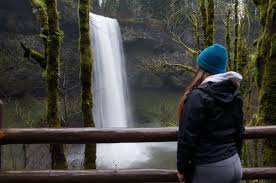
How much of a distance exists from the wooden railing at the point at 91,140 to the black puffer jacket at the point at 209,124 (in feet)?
3.57

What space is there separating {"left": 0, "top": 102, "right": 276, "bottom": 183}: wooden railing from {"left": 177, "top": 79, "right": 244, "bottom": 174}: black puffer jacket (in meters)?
1.09

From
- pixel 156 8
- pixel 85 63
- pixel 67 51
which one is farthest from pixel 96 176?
pixel 156 8

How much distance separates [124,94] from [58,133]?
33.6 m

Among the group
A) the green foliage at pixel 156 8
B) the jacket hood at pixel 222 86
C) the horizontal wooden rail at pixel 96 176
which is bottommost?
the horizontal wooden rail at pixel 96 176

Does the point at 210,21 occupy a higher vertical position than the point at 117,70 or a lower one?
higher

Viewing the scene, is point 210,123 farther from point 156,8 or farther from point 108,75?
point 156,8

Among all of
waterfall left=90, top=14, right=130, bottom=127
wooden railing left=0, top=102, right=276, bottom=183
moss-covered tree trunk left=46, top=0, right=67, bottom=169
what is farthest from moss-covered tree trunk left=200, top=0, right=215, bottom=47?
waterfall left=90, top=14, right=130, bottom=127

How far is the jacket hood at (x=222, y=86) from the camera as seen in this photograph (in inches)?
122

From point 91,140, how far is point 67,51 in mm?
30176

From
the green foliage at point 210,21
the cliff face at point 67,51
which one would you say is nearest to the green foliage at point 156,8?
the cliff face at point 67,51

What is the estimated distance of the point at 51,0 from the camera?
321 inches

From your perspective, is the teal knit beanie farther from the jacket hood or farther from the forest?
the forest

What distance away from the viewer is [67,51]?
111 feet

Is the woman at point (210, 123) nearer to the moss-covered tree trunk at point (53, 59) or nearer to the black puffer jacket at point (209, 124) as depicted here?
the black puffer jacket at point (209, 124)
